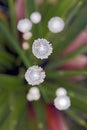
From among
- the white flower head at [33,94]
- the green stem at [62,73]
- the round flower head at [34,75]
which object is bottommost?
the round flower head at [34,75]

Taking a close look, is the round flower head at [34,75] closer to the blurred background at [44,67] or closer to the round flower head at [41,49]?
the round flower head at [41,49]

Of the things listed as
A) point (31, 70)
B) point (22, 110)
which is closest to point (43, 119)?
point (22, 110)

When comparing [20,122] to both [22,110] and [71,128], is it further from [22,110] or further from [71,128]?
[71,128]

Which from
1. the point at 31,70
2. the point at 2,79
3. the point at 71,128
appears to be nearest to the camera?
the point at 31,70

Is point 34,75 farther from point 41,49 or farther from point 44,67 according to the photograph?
point 44,67

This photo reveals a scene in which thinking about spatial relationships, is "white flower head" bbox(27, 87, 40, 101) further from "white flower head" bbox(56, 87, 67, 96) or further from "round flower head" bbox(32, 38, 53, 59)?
"round flower head" bbox(32, 38, 53, 59)

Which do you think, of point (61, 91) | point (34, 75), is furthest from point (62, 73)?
point (34, 75)

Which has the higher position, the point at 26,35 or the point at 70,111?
the point at 26,35

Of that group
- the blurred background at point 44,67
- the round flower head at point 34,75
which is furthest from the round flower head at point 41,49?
the blurred background at point 44,67

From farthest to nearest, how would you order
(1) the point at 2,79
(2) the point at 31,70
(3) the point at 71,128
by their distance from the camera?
(3) the point at 71,128 < (1) the point at 2,79 < (2) the point at 31,70
